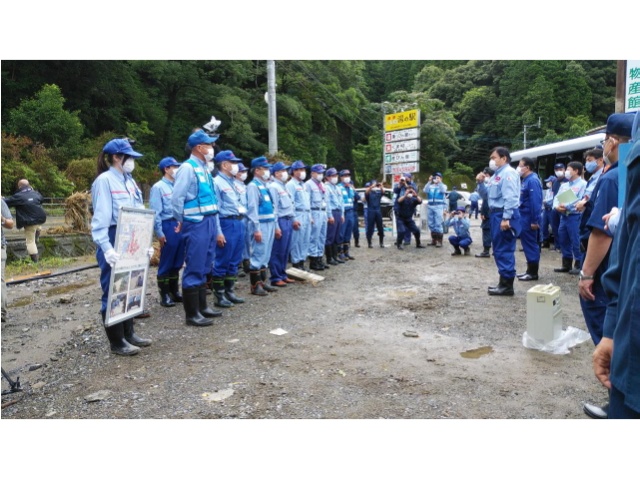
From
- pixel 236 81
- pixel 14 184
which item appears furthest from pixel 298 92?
pixel 14 184

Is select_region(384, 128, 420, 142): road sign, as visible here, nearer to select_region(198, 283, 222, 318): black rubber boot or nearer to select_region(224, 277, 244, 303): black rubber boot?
select_region(224, 277, 244, 303): black rubber boot

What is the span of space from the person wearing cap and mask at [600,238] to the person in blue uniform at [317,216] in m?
5.90

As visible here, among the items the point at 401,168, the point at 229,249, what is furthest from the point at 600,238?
the point at 401,168

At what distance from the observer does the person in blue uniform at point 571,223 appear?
7847 millimetres

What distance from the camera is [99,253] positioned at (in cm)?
437

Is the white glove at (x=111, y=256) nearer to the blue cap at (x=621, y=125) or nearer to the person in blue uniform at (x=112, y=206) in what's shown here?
the person in blue uniform at (x=112, y=206)

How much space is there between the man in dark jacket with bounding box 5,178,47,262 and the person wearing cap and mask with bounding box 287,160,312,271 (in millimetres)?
4953

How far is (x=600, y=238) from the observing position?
2934 millimetres

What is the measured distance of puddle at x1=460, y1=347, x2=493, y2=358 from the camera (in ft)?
14.1

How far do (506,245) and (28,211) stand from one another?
8485mm

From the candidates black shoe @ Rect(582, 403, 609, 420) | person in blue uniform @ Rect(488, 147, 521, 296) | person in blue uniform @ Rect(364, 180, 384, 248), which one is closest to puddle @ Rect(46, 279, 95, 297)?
person in blue uniform @ Rect(488, 147, 521, 296)

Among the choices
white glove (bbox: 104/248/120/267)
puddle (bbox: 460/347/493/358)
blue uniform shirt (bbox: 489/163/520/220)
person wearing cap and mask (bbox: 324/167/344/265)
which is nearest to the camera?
white glove (bbox: 104/248/120/267)

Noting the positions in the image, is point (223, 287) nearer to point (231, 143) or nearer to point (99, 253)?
point (99, 253)

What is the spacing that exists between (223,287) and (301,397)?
329cm
